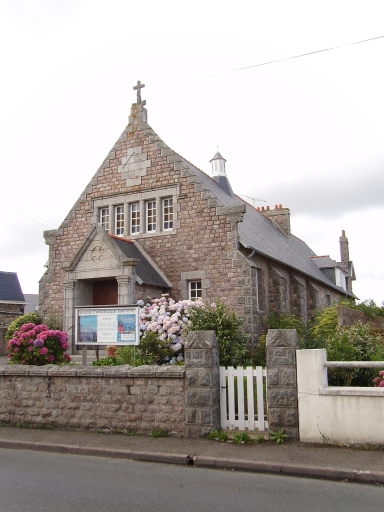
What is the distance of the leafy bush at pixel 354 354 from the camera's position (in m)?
9.28

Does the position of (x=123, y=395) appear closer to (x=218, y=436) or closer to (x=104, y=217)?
(x=218, y=436)

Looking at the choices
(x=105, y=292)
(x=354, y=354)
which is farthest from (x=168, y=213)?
(x=354, y=354)

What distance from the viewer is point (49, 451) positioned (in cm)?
820

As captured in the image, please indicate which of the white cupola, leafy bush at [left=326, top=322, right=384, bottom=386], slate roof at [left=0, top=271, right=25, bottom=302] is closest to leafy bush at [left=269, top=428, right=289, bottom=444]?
leafy bush at [left=326, top=322, right=384, bottom=386]

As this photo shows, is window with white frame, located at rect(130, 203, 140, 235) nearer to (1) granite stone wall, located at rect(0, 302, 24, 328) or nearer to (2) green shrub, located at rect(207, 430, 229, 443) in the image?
(2) green shrub, located at rect(207, 430, 229, 443)

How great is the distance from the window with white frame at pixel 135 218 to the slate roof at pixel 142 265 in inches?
40.9

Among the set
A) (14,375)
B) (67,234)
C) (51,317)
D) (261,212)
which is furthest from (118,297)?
(261,212)

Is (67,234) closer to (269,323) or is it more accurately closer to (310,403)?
(269,323)

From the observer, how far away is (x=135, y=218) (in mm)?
19750

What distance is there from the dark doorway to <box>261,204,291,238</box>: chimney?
14669 millimetres

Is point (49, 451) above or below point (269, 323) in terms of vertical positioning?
below

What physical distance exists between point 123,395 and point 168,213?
1091cm

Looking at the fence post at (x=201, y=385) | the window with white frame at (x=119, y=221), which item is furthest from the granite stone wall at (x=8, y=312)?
the fence post at (x=201, y=385)

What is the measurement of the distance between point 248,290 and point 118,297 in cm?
443
